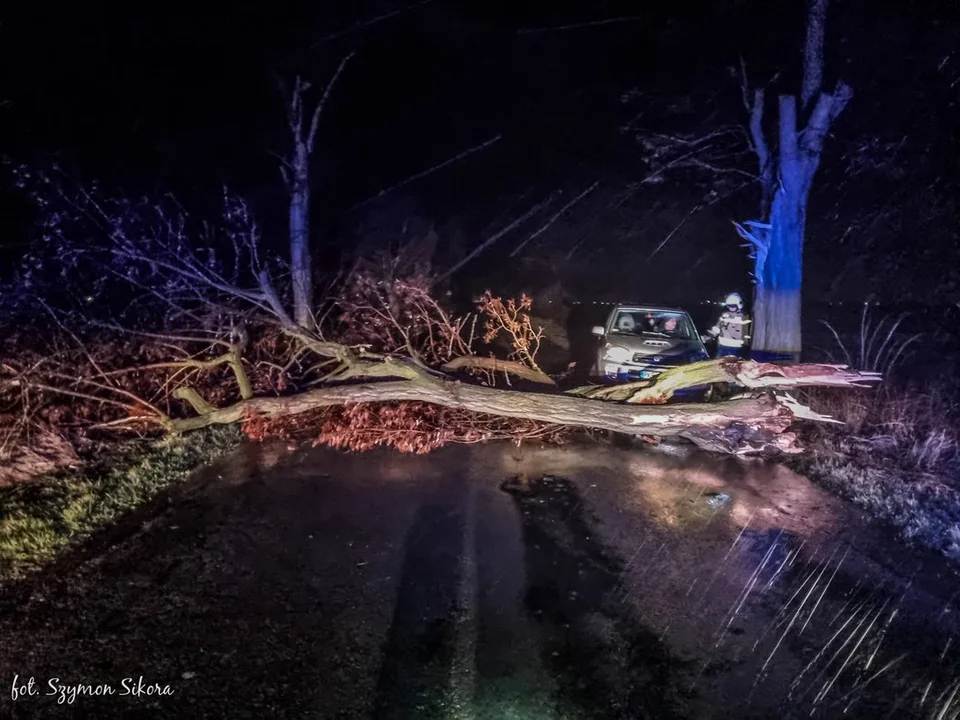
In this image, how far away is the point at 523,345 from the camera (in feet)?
30.8

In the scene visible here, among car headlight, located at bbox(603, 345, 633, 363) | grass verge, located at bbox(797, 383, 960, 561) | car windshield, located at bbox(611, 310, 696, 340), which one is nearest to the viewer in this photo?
grass verge, located at bbox(797, 383, 960, 561)

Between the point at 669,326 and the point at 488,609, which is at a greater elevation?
the point at 669,326

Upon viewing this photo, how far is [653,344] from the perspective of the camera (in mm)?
10523

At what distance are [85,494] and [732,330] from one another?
30.0 ft

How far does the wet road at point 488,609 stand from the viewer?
12.4 ft

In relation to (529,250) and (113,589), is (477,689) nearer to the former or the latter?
(113,589)

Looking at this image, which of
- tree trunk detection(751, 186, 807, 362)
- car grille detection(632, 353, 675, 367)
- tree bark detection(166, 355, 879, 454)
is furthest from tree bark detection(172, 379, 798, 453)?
tree trunk detection(751, 186, 807, 362)

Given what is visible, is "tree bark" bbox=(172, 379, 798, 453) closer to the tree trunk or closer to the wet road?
the wet road

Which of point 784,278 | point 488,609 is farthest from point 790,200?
point 488,609

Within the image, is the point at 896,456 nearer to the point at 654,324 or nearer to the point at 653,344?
the point at 653,344

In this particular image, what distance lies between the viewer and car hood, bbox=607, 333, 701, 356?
10.4m

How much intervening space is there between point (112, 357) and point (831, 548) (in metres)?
8.62

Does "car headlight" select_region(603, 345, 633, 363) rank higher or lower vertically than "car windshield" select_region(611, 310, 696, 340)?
lower

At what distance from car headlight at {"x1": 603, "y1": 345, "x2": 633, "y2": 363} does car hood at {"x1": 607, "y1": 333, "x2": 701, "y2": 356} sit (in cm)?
8
